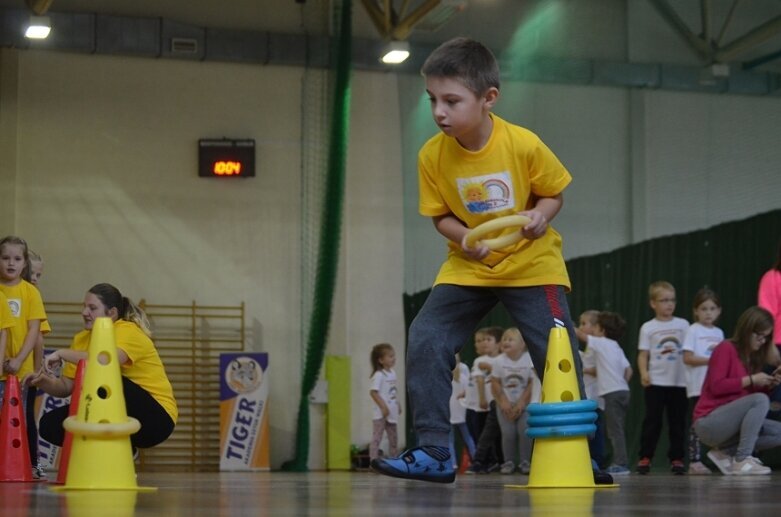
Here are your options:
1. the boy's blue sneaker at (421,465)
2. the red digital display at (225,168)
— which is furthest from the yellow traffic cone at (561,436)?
the red digital display at (225,168)

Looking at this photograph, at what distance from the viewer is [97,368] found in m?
3.52

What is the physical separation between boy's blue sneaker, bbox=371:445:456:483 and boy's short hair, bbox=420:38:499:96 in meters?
Result: 1.06

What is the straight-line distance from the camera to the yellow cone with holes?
3.47 meters

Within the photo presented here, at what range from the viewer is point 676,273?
41.4 ft

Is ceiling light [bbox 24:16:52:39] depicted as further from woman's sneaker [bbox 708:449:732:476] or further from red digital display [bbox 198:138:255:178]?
woman's sneaker [bbox 708:449:732:476]

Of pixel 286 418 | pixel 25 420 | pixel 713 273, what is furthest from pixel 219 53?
pixel 25 420

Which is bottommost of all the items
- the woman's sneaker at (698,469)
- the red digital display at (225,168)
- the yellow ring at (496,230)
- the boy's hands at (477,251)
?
the woman's sneaker at (698,469)

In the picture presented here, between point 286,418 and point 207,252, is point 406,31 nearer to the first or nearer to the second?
point 207,252

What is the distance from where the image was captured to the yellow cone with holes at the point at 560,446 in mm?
3467

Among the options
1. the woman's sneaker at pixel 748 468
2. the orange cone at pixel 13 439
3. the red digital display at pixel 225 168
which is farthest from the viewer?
the red digital display at pixel 225 168

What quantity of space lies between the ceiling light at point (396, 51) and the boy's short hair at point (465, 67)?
29.6ft

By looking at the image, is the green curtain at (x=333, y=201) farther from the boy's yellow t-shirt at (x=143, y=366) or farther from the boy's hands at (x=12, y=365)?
the boy's yellow t-shirt at (x=143, y=366)

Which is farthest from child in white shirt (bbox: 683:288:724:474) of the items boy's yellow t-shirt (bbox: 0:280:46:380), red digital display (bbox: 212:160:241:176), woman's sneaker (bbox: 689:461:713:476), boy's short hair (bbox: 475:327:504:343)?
red digital display (bbox: 212:160:241:176)

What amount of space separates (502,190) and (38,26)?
349 inches
